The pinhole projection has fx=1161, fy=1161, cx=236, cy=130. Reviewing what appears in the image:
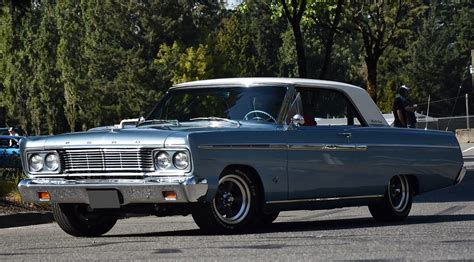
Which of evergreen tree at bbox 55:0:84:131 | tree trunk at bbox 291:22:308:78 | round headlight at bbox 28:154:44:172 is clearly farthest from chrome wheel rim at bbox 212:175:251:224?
evergreen tree at bbox 55:0:84:131

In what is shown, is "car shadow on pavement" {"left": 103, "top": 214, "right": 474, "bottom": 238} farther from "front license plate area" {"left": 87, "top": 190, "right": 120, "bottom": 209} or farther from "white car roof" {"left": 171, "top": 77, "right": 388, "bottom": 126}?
"white car roof" {"left": 171, "top": 77, "right": 388, "bottom": 126}

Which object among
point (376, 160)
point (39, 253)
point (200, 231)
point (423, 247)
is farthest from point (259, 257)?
point (376, 160)

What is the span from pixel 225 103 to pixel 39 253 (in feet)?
9.97

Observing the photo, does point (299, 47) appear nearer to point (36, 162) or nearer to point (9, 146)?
point (9, 146)

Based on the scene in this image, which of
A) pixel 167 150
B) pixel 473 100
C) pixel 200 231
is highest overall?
pixel 167 150

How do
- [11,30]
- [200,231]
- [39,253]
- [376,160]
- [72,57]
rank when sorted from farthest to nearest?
[72,57] → [11,30] → [376,160] → [200,231] → [39,253]

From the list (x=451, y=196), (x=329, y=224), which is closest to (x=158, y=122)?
(x=329, y=224)

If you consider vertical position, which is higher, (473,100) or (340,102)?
(340,102)

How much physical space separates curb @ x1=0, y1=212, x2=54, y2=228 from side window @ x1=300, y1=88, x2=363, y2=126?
4.68 m

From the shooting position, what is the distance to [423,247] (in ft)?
31.1

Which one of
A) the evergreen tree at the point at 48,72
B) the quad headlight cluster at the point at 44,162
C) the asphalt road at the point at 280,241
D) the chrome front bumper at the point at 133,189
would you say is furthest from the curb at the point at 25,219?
the evergreen tree at the point at 48,72

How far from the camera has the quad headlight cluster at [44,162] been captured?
1142 cm

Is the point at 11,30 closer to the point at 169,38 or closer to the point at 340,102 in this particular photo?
the point at 169,38

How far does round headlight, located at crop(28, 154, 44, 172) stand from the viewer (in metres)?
11.6
